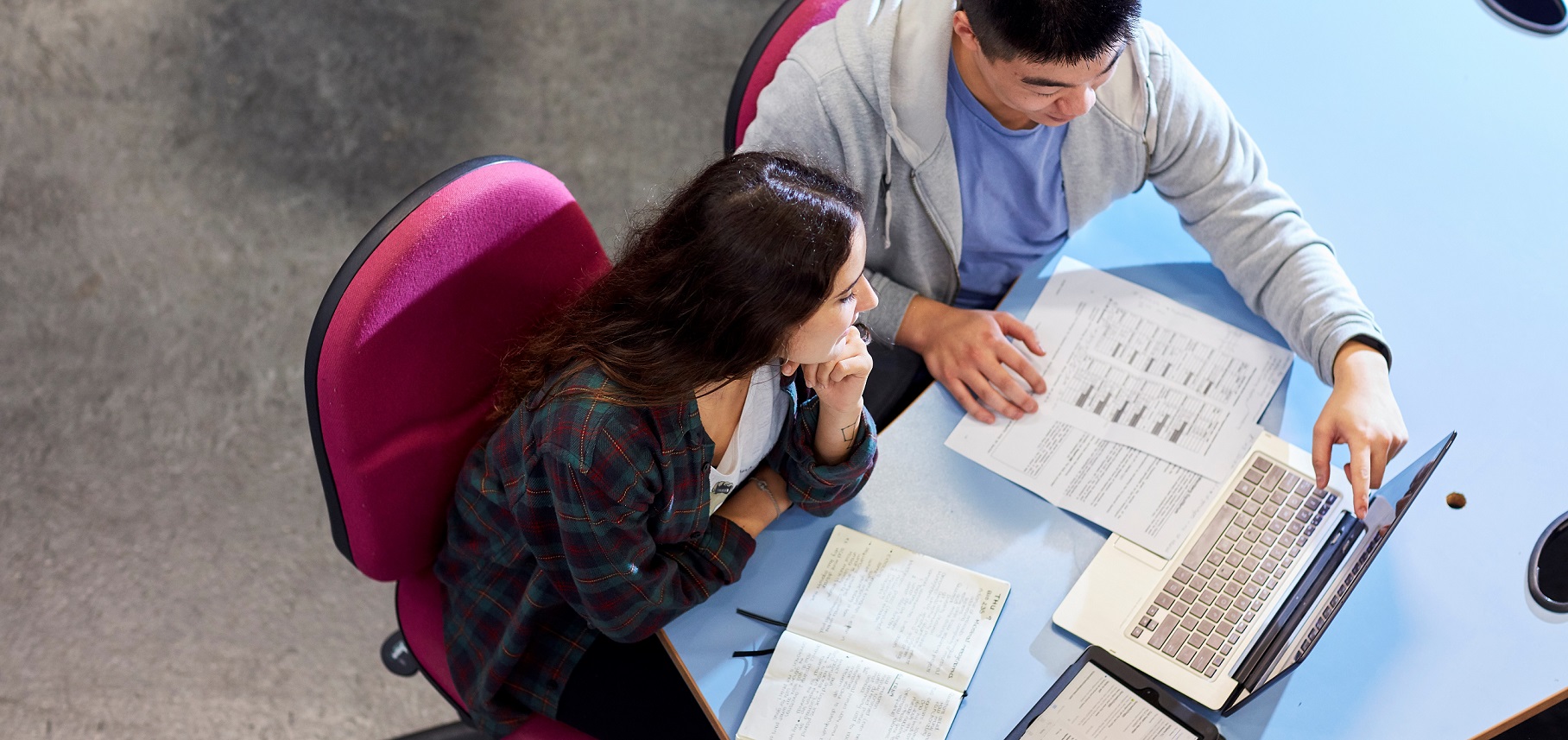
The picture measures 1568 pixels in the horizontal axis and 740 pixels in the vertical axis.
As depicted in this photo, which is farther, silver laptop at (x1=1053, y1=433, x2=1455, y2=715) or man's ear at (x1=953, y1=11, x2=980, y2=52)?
man's ear at (x1=953, y1=11, x2=980, y2=52)

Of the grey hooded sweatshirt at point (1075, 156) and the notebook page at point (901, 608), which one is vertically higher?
the grey hooded sweatshirt at point (1075, 156)

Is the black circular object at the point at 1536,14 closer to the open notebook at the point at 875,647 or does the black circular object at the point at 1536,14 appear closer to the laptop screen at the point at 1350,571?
the laptop screen at the point at 1350,571

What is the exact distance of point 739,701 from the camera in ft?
3.82

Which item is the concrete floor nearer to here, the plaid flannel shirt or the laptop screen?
the plaid flannel shirt

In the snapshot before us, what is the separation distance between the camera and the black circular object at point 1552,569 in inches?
49.6

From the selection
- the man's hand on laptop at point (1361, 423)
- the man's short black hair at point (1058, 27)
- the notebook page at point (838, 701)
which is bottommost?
the notebook page at point (838, 701)

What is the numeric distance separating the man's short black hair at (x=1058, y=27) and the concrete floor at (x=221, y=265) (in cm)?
136

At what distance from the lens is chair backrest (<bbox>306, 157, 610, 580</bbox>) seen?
1112mm

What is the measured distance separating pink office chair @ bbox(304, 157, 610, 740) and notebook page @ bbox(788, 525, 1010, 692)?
0.38m

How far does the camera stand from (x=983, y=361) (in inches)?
54.7

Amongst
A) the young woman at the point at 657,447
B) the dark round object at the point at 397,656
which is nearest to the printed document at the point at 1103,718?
the young woman at the point at 657,447

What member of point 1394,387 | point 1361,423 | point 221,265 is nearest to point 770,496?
point 1361,423

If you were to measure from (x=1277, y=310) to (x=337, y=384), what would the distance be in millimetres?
1135

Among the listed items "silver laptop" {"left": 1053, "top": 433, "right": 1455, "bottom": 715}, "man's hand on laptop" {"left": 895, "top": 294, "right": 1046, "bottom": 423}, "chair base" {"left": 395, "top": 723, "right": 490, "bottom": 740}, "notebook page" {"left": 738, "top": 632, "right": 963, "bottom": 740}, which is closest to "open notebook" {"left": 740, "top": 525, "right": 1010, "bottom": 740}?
"notebook page" {"left": 738, "top": 632, "right": 963, "bottom": 740}
